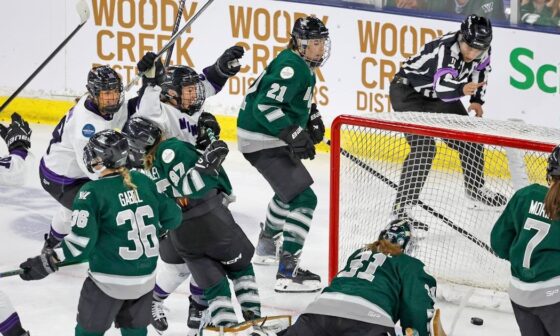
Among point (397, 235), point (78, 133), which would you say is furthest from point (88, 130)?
point (397, 235)

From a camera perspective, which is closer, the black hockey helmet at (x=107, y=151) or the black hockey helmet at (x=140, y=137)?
the black hockey helmet at (x=107, y=151)

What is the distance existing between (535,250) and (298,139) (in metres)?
1.60

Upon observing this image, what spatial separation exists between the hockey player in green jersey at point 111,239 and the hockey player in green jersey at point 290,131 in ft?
3.75

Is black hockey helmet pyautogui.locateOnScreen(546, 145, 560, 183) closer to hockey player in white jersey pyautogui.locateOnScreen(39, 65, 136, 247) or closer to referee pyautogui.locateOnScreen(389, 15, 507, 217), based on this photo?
referee pyautogui.locateOnScreen(389, 15, 507, 217)

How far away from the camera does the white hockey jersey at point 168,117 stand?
16.6ft

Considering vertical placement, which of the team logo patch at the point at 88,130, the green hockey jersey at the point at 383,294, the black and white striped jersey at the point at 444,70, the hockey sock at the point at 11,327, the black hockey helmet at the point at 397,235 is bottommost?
the hockey sock at the point at 11,327

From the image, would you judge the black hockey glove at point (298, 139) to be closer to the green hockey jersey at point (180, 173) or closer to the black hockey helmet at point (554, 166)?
the green hockey jersey at point (180, 173)

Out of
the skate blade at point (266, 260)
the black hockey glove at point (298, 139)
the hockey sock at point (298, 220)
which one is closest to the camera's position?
the black hockey glove at point (298, 139)

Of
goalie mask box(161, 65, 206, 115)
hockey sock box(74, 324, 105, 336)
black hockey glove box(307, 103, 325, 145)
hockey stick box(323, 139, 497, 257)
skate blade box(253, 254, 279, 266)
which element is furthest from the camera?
skate blade box(253, 254, 279, 266)

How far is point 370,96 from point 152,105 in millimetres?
2860

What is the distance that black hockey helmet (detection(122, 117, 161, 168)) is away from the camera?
4766mm

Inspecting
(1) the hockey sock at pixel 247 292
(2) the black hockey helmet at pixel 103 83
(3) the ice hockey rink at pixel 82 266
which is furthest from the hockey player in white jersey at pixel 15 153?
(1) the hockey sock at pixel 247 292

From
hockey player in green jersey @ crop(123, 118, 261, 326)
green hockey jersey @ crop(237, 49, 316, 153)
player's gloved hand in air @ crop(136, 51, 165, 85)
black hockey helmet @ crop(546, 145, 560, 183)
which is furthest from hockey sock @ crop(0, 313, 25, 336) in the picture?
black hockey helmet @ crop(546, 145, 560, 183)

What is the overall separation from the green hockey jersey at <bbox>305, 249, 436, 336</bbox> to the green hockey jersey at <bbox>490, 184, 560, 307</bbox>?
0.29m
